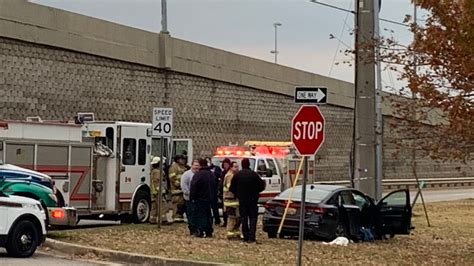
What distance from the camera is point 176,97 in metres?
35.7

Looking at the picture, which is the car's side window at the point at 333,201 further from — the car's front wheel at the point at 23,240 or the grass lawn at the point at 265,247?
the car's front wheel at the point at 23,240

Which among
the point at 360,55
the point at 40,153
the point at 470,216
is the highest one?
the point at 360,55

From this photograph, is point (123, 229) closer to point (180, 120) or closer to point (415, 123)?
point (415, 123)

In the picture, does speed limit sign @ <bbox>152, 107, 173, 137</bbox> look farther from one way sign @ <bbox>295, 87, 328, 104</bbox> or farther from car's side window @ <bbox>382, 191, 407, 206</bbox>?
one way sign @ <bbox>295, 87, 328, 104</bbox>

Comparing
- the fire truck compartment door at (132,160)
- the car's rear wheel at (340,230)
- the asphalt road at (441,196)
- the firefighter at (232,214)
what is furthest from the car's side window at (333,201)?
the asphalt road at (441,196)

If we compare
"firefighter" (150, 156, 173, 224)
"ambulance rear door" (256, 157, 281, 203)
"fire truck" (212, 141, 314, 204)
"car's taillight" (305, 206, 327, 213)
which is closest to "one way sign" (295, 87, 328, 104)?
"car's taillight" (305, 206, 327, 213)

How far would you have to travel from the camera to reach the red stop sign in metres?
12.9

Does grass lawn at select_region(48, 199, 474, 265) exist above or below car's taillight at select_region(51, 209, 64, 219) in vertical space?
below

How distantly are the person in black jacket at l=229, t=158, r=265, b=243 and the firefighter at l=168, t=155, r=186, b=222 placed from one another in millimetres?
3622

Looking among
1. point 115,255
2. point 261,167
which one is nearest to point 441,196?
point 261,167

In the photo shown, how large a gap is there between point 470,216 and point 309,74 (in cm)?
1809

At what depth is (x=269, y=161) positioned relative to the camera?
27.7 metres

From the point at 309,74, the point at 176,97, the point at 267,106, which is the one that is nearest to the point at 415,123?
the point at 176,97

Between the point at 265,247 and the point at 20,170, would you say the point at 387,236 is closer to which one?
the point at 265,247
